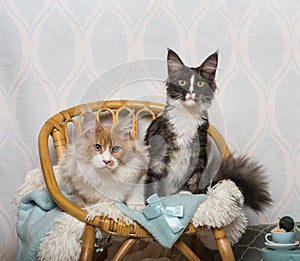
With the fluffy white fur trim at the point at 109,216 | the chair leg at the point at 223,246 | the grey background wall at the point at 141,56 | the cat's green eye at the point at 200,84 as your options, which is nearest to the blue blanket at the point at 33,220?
the fluffy white fur trim at the point at 109,216

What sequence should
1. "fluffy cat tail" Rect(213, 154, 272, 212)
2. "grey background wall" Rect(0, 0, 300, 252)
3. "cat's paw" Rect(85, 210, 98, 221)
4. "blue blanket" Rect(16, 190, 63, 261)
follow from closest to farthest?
"cat's paw" Rect(85, 210, 98, 221), "blue blanket" Rect(16, 190, 63, 261), "fluffy cat tail" Rect(213, 154, 272, 212), "grey background wall" Rect(0, 0, 300, 252)

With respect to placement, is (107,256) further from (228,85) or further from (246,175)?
(228,85)

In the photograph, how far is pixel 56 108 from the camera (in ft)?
6.42

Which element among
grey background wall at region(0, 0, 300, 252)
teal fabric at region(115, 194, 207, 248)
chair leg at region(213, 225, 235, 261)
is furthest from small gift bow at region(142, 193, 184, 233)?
grey background wall at region(0, 0, 300, 252)

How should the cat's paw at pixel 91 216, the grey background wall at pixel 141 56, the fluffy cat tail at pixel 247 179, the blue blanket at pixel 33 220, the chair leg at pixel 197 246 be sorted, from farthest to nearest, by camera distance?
the grey background wall at pixel 141 56 < the chair leg at pixel 197 246 < the fluffy cat tail at pixel 247 179 < the blue blanket at pixel 33 220 < the cat's paw at pixel 91 216

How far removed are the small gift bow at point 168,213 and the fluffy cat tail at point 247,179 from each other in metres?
0.23

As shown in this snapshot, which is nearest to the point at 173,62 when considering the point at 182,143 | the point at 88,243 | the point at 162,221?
the point at 182,143

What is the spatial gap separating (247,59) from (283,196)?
0.56 metres

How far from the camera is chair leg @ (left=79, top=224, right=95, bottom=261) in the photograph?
1.38m

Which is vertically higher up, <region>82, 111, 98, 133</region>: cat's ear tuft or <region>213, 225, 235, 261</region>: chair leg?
<region>82, 111, 98, 133</region>: cat's ear tuft

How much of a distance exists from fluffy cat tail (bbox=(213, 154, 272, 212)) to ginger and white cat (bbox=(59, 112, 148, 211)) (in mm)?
Result: 265

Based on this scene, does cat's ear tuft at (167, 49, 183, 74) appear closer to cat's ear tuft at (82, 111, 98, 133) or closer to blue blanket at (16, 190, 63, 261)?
cat's ear tuft at (82, 111, 98, 133)

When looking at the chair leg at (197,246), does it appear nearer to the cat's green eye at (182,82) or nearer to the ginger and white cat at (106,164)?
the ginger and white cat at (106,164)

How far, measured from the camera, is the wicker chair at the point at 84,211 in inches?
54.6
